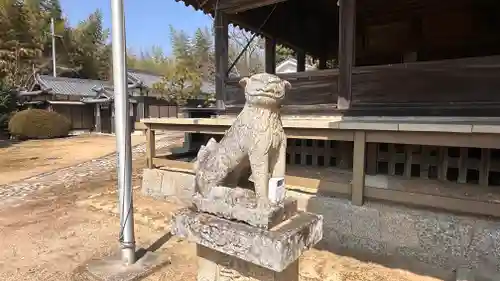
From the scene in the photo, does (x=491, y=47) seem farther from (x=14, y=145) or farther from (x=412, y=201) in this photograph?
(x=14, y=145)

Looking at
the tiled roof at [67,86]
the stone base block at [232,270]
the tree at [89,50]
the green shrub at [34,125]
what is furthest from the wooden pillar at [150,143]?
the tree at [89,50]

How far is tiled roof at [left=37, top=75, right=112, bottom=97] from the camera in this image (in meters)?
24.9

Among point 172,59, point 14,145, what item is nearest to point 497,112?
point 14,145

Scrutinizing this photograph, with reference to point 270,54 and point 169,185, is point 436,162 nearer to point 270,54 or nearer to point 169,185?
point 169,185

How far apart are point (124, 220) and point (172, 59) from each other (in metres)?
47.5

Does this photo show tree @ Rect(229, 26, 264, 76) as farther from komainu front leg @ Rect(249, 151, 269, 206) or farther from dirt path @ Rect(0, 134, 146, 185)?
komainu front leg @ Rect(249, 151, 269, 206)

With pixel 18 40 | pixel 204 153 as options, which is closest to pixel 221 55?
pixel 204 153

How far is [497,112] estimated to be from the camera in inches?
182

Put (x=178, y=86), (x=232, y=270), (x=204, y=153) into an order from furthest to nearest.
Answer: (x=178, y=86) < (x=204, y=153) < (x=232, y=270)

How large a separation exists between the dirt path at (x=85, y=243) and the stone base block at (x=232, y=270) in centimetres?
169

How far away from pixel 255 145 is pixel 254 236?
650 millimetres

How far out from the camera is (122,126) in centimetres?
377

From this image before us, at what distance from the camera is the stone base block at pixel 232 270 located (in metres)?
2.15

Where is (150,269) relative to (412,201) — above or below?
below
